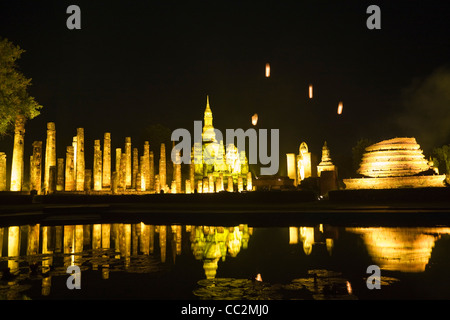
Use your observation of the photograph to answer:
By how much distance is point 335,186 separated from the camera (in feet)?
122

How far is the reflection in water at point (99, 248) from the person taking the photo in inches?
292

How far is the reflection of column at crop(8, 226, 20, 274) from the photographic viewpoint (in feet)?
25.9

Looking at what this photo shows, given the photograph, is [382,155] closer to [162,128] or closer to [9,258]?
[9,258]

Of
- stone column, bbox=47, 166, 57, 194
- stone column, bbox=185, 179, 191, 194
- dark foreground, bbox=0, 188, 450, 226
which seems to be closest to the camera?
dark foreground, bbox=0, 188, 450, 226

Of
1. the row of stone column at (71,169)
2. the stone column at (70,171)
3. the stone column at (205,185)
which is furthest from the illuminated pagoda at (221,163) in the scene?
the stone column at (70,171)

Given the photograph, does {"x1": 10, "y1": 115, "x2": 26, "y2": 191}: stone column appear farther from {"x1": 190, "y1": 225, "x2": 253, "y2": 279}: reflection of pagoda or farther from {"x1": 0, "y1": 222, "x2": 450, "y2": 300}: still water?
{"x1": 190, "y1": 225, "x2": 253, "y2": 279}: reflection of pagoda

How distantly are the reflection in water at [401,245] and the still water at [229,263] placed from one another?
0.02 m

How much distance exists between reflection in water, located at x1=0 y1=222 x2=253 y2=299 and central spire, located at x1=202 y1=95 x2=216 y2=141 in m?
81.2

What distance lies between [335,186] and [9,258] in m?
33.0

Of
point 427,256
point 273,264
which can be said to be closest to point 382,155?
point 427,256

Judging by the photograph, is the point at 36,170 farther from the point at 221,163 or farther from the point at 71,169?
the point at 221,163

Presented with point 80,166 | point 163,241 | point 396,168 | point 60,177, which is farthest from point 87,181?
point 396,168

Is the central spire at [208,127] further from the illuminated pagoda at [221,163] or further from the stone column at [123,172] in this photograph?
the stone column at [123,172]

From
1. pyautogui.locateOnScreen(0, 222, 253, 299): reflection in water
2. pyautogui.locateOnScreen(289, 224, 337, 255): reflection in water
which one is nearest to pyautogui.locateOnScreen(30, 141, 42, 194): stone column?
pyautogui.locateOnScreen(0, 222, 253, 299): reflection in water
